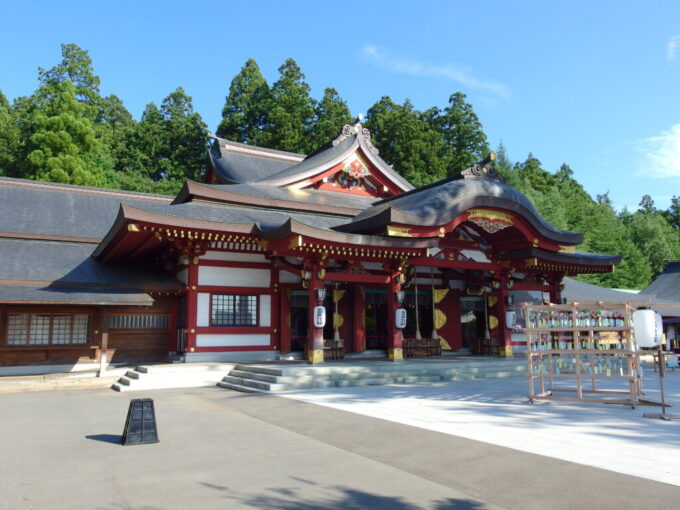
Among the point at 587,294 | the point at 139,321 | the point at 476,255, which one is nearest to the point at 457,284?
the point at 476,255

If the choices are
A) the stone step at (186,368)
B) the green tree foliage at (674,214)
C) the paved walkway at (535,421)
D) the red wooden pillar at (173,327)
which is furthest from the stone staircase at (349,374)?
the green tree foliage at (674,214)

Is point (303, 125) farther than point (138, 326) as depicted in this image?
Yes

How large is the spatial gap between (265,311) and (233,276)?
4.93 ft

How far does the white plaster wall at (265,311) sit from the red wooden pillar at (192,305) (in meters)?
2.08

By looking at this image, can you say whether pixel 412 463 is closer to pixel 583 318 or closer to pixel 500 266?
pixel 583 318

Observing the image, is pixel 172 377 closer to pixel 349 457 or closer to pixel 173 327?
pixel 173 327

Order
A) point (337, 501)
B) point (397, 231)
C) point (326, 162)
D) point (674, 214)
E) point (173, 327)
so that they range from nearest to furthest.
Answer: point (337, 501) < point (397, 231) < point (173, 327) < point (326, 162) < point (674, 214)

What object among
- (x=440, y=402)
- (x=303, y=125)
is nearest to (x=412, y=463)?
(x=440, y=402)

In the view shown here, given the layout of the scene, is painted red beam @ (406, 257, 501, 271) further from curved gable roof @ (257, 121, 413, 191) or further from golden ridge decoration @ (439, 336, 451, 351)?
curved gable roof @ (257, 121, 413, 191)

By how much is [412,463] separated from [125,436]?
12.1ft

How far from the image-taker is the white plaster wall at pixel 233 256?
15350 millimetres

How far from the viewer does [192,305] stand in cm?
1477

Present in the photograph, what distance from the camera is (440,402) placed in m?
9.91

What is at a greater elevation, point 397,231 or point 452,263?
point 397,231
